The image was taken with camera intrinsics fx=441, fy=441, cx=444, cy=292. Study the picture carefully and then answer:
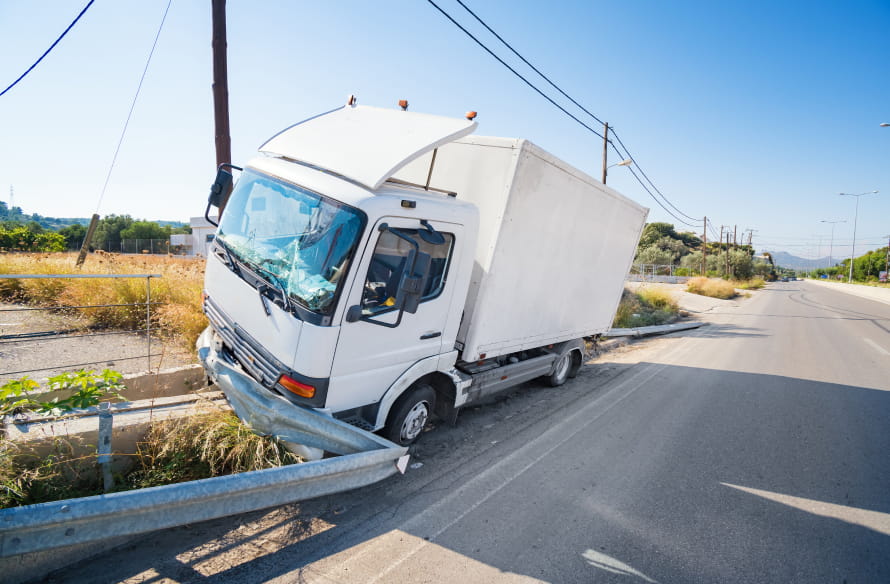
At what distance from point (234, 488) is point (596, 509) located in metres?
2.63

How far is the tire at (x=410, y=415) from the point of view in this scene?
3854mm

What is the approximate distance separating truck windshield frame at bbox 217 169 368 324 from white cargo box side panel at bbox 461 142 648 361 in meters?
1.63

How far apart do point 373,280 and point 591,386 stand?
15.8 ft

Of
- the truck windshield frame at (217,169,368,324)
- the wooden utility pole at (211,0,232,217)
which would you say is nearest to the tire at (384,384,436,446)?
the truck windshield frame at (217,169,368,324)

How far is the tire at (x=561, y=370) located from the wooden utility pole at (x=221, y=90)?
5430mm

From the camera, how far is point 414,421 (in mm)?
4113

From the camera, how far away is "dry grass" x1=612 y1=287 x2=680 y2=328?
44.7 ft

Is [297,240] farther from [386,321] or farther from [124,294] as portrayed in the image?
[124,294]

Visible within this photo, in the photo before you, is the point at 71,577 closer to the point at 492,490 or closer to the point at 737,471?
the point at 492,490

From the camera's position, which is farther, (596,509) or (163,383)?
(163,383)

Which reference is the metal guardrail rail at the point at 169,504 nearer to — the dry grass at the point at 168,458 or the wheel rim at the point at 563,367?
the dry grass at the point at 168,458

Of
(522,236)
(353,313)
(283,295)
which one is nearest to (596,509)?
(353,313)

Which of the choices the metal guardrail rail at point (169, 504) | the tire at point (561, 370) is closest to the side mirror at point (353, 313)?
the metal guardrail rail at point (169, 504)

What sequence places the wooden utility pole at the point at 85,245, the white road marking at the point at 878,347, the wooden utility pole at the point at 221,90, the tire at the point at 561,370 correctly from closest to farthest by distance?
the wooden utility pole at the point at 221,90 < the tire at the point at 561,370 < the wooden utility pole at the point at 85,245 < the white road marking at the point at 878,347
